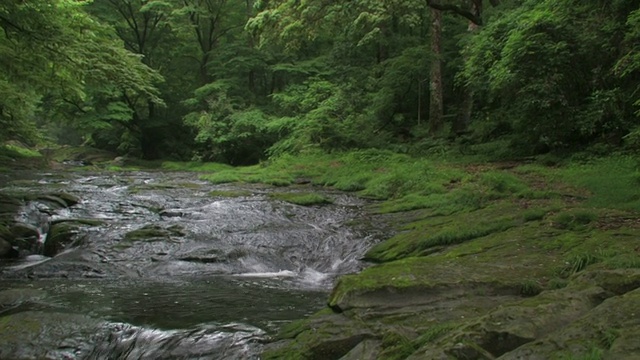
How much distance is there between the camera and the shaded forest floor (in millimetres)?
3287

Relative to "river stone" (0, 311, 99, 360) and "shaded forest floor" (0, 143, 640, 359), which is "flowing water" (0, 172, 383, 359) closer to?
"river stone" (0, 311, 99, 360)

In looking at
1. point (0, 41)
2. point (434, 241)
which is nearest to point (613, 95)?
point (434, 241)

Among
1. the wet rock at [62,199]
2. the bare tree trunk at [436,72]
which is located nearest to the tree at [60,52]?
the wet rock at [62,199]

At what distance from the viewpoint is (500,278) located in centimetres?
492

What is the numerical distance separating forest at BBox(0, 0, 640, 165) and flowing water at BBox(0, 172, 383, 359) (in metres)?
2.86

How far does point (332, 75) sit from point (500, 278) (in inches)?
784

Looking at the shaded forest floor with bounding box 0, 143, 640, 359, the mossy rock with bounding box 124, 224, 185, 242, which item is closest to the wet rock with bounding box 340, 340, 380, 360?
the shaded forest floor with bounding box 0, 143, 640, 359

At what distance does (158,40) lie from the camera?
31250mm

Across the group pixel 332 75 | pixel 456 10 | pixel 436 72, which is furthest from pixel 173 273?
pixel 332 75

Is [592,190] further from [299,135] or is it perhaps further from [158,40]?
[158,40]

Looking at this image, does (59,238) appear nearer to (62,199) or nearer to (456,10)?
(62,199)

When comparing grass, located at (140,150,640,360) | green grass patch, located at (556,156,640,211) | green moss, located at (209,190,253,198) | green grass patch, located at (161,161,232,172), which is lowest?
green grass patch, located at (161,161,232,172)

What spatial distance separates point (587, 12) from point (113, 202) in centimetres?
1214

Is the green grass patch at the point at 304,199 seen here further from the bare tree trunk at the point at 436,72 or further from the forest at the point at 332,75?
the bare tree trunk at the point at 436,72
